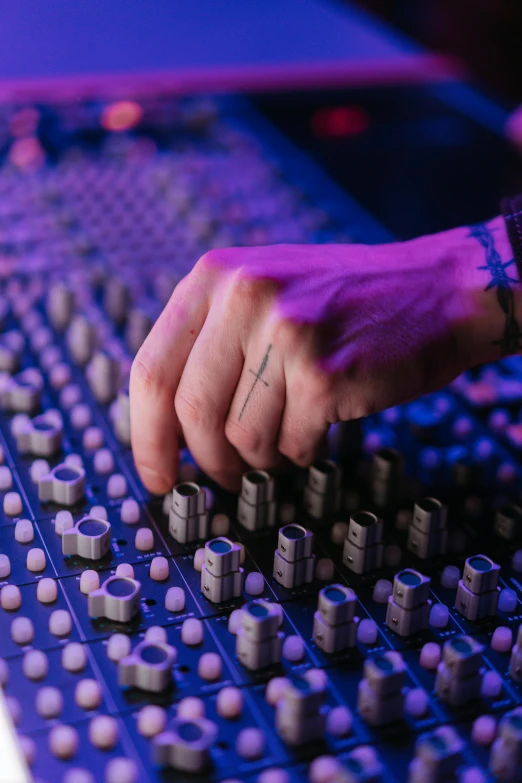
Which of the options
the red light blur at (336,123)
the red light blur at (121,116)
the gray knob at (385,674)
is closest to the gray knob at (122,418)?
the gray knob at (385,674)

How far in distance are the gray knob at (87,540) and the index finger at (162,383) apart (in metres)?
0.13

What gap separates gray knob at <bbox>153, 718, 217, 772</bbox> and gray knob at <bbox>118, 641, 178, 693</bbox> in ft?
0.22

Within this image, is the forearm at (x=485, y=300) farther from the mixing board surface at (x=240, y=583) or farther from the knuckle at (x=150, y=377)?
the knuckle at (x=150, y=377)

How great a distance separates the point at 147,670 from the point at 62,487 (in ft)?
1.12

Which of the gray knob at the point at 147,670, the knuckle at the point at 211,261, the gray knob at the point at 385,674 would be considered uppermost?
the knuckle at the point at 211,261

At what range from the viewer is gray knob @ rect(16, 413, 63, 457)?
1316 mm

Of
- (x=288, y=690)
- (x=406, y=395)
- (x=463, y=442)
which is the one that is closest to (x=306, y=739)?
(x=288, y=690)

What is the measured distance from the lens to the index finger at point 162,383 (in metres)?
1.26

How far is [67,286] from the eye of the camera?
1709 millimetres

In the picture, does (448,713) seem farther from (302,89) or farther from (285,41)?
(285,41)

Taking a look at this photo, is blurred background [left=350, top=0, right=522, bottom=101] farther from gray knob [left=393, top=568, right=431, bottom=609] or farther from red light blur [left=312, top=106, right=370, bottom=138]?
gray knob [left=393, top=568, right=431, bottom=609]

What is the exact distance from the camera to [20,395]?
141 centimetres

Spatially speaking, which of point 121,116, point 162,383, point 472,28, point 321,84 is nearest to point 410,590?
point 162,383

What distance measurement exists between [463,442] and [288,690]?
63 centimetres
